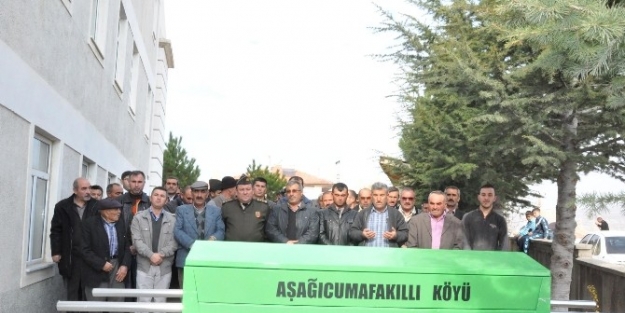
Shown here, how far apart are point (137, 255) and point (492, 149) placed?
551cm

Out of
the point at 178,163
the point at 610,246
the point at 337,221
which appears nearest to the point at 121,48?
the point at 337,221

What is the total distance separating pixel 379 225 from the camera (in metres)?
8.70

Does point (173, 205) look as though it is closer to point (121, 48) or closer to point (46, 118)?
point (46, 118)

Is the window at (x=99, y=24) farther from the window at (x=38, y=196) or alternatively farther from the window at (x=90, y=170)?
the window at (x=38, y=196)

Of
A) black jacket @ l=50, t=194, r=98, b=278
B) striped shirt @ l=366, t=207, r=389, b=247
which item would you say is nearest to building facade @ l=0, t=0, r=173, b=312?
black jacket @ l=50, t=194, r=98, b=278

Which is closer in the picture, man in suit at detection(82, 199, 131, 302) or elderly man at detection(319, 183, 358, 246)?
man in suit at detection(82, 199, 131, 302)

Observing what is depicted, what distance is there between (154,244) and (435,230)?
315 cm

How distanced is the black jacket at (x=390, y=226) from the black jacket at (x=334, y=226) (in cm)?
33

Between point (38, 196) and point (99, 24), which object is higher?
point (99, 24)

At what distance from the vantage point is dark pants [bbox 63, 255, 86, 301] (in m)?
8.96

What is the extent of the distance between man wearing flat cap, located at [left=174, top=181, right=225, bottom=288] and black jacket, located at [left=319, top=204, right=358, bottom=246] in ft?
3.72

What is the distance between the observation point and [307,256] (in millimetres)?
4395

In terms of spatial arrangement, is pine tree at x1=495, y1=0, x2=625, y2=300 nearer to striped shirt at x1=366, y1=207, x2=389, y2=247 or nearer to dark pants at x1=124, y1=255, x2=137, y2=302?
striped shirt at x1=366, y1=207, x2=389, y2=247

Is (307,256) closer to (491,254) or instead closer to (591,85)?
(491,254)
